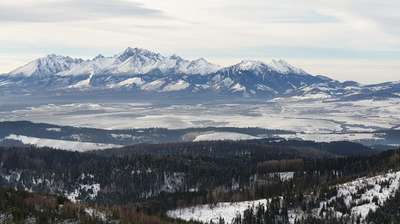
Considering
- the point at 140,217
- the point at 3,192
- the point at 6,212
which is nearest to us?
the point at 6,212

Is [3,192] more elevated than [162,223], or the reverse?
[3,192]

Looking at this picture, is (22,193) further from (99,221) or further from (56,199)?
(99,221)

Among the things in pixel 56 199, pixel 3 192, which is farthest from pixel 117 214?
pixel 3 192

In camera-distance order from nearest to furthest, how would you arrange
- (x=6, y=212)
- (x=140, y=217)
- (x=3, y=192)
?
(x=6, y=212) < (x=3, y=192) < (x=140, y=217)

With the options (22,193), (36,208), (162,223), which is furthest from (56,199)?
(162,223)

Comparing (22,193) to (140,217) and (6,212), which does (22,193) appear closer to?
(6,212)

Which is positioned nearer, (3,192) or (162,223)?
(3,192)

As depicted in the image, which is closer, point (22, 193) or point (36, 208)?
point (36, 208)
